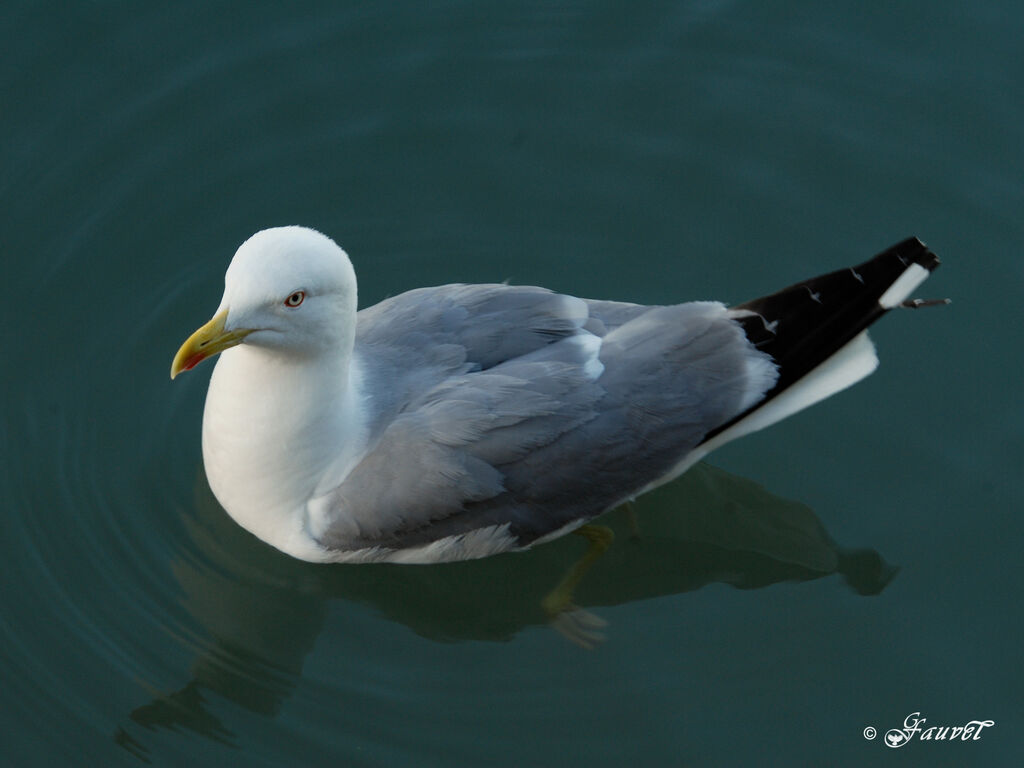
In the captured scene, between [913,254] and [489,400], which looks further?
[913,254]

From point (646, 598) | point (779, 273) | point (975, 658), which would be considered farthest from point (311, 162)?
point (975, 658)

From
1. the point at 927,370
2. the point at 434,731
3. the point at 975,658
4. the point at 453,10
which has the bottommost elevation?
the point at 975,658

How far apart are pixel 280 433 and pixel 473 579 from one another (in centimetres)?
124

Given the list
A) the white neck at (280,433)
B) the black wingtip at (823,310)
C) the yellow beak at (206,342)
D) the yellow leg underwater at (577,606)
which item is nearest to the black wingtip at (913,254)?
the black wingtip at (823,310)

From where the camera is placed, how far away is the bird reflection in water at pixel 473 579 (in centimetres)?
601

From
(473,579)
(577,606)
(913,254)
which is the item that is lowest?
(577,606)

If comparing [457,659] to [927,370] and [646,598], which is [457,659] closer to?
[646,598]

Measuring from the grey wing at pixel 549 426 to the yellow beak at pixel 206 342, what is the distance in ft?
2.80

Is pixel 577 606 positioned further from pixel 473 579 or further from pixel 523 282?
pixel 523 282

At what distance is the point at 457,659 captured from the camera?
6074 mm

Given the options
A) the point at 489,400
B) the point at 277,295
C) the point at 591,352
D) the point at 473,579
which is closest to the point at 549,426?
the point at 489,400

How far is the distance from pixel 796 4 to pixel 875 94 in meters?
0.77

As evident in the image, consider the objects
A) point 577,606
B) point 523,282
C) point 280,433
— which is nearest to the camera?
point 280,433

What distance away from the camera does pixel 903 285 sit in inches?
245
